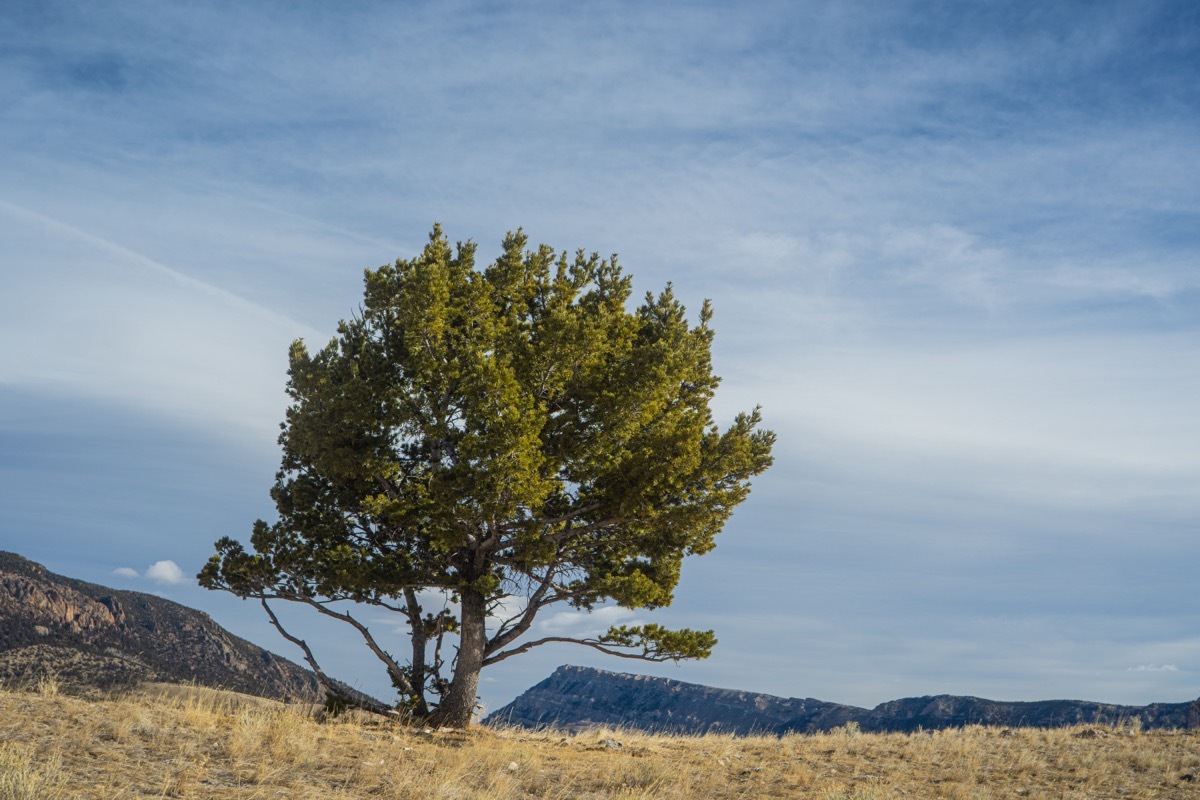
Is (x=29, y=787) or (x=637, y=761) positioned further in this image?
(x=637, y=761)

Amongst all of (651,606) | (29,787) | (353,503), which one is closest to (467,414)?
(353,503)

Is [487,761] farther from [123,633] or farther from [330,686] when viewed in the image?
[123,633]

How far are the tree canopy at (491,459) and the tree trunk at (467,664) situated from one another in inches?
1.7

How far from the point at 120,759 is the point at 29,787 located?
9.03 feet

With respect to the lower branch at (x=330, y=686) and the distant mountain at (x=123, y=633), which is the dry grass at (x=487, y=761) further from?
the distant mountain at (x=123, y=633)

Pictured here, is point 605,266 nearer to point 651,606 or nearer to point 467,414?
point 467,414

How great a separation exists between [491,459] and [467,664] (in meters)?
5.68

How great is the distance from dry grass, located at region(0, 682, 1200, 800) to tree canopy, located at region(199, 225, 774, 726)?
10.00ft

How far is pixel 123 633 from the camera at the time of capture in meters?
97.2

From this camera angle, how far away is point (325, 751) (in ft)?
46.0

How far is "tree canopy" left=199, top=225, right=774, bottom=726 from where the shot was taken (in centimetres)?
1944

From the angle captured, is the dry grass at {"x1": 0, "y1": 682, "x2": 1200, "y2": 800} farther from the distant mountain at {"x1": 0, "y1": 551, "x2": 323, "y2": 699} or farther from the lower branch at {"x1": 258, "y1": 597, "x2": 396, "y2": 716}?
the distant mountain at {"x1": 0, "y1": 551, "x2": 323, "y2": 699}

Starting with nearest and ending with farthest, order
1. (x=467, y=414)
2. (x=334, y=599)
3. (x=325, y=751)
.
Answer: (x=325, y=751)
(x=467, y=414)
(x=334, y=599)

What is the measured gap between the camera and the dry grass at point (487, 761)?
36.9 ft
